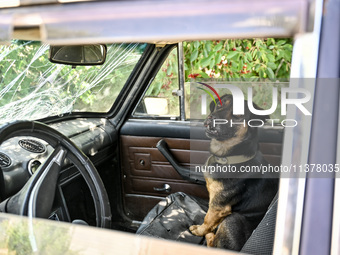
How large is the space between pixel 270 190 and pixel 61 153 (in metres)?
1.28

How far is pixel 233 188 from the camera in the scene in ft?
8.57

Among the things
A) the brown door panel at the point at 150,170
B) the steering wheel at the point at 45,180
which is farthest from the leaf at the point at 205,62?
the steering wheel at the point at 45,180

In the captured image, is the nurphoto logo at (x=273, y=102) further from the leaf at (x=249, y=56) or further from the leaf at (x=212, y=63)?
the leaf at (x=249, y=56)

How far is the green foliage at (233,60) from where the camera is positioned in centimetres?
320

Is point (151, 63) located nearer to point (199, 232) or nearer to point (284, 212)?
point (199, 232)

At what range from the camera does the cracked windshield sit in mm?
2574

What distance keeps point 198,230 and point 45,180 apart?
48.5 inches

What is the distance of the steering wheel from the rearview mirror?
70 centimetres

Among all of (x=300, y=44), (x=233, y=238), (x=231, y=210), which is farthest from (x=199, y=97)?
(x=300, y=44)

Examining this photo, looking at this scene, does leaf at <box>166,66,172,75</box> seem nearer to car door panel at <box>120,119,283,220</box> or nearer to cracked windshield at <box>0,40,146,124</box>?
cracked windshield at <box>0,40,146,124</box>

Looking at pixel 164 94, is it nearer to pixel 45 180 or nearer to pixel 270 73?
pixel 270 73

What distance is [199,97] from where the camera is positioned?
3262 millimetres

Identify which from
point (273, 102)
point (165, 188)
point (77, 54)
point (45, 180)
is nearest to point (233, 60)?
point (165, 188)

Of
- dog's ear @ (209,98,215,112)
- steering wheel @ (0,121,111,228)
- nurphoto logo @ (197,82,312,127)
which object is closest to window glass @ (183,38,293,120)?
nurphoto logo @ (197,82,312,127)
